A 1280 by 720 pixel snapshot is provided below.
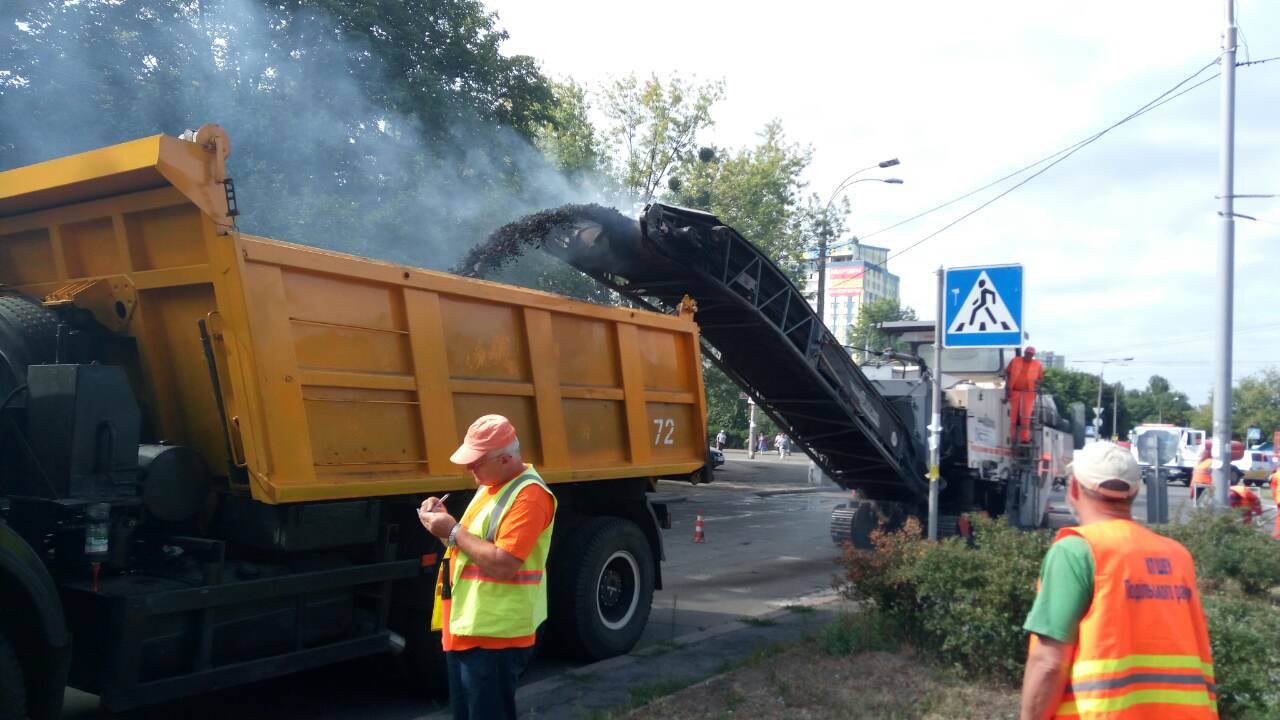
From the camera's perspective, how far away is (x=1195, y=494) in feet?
53.7

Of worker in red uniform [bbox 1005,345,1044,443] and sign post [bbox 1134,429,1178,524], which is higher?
worker in red uniform [bbox 1005,345,1044,443]

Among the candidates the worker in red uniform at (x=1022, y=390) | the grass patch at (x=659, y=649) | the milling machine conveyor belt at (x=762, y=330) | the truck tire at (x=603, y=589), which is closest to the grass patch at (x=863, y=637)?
the grass patch at (x=659, y=649)

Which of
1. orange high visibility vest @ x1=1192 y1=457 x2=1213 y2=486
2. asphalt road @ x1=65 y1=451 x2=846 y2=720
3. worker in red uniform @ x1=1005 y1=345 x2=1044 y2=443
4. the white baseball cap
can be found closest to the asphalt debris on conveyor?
asphalt road @ x1=65 y1=451 x2=846 y2=720

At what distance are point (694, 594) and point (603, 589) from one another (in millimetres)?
2996

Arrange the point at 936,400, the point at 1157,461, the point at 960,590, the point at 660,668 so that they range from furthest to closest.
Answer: the point at 1157,461 → the point at 936,400 → the point at 660,668 → the point at 960,590

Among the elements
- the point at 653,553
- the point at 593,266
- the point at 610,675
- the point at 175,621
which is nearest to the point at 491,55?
the point at 593,266

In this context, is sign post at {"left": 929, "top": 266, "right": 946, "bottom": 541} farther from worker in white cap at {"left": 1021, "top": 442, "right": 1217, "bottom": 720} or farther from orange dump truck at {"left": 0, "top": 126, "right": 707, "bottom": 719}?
worker in white cap at {"left": 1021, "top": 442, "right": 1217, "bottom": 720}

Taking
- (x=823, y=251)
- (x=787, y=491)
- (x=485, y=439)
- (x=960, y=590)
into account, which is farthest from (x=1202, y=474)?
(x=485, y=439)

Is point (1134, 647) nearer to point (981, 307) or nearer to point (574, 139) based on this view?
point (981, 307)

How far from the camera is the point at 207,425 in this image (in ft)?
17.4

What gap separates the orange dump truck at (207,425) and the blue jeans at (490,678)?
1503 mm

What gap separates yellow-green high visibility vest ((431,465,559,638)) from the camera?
3.85 m

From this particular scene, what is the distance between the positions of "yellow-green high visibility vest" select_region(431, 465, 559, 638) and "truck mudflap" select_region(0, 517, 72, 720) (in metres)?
1.69

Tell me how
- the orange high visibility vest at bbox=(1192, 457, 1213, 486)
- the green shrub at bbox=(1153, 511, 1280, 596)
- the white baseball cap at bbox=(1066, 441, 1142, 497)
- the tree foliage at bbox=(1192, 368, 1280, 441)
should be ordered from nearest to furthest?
the white baseball cap at bbox=(1066, 441, 1142, 497) → the green shrub at bbox=(1153, 511, 1280, 596) → the orange high visibility vest at bbox=(1192, 457, 1213, 486) → the tree foliage at bbox=(1192, 368, 1280, 441)
